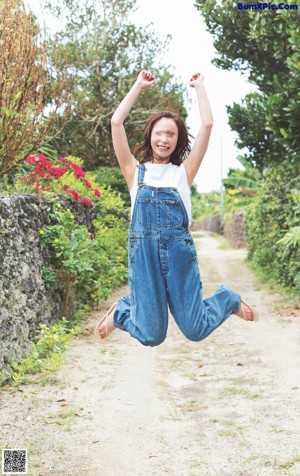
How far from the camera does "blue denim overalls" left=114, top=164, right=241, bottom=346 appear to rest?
145 inches

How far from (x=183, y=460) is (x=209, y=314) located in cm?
202

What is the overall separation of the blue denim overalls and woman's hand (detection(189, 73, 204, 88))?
0.50 metres

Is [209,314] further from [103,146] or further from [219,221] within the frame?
[219,221]

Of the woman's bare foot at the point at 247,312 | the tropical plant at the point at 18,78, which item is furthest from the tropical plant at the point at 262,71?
the woman's bare foot at the point at 247,312

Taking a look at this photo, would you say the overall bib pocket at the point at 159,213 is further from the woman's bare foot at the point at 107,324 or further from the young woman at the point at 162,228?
the woman's bare foot at the point at 107,324

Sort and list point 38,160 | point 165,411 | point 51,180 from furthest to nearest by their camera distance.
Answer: point 51,180 → point 38,160 → point 165,411

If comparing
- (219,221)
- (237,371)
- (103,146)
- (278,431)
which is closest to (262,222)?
(103,146)

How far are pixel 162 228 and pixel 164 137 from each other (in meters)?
0.48

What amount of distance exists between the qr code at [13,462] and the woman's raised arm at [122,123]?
2564 millimetres

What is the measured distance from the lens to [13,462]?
16.9ft

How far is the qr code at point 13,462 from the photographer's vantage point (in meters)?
5.09

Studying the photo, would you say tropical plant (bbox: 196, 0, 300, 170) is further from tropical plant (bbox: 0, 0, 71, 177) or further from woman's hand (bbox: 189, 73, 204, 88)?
woman's hand (bbox: 189, 73, 204, 88)

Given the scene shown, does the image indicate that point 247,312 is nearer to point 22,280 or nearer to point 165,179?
point 165,179

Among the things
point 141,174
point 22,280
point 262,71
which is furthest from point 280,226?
point 141,174
